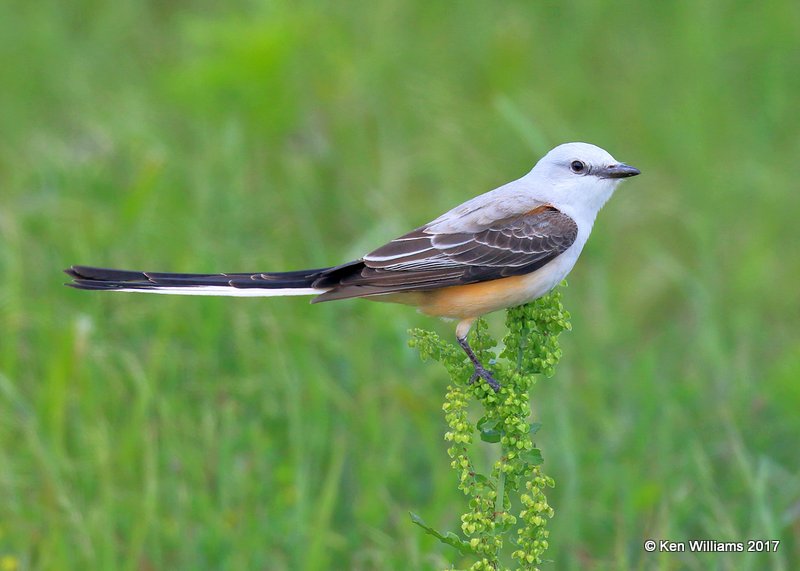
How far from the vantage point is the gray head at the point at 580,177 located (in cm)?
409

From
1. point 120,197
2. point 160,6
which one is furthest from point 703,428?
point 160,6

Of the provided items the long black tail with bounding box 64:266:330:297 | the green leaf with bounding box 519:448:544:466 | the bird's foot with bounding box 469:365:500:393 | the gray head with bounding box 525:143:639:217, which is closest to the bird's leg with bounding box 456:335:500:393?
the bird's foot with bounding box 469:365:500:393

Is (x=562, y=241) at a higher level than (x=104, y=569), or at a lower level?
higher

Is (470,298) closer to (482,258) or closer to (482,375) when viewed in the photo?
(482,258)

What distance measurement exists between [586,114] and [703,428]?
12.8 ft

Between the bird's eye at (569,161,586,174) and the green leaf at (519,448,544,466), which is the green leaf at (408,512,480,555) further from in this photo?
the bird's eye at (569,161,586,174)

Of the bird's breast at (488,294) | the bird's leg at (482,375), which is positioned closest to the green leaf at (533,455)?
the bird's leg at (482,375)

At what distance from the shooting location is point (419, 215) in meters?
7.21

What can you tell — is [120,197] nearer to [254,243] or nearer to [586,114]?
[254,243]

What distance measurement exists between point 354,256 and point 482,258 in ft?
7.14

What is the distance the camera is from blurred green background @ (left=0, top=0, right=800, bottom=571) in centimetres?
462

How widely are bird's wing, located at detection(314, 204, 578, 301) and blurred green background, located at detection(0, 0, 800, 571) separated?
1.07 metres

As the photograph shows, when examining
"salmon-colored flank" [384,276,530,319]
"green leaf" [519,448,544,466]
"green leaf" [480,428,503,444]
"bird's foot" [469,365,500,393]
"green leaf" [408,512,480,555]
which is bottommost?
"green leaf" [408,512,480,555]

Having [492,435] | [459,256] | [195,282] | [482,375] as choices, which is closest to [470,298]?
[459,256]
